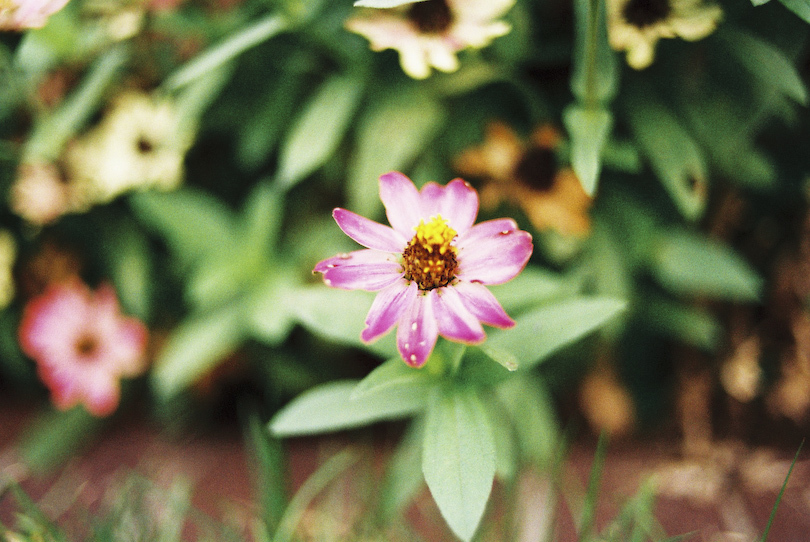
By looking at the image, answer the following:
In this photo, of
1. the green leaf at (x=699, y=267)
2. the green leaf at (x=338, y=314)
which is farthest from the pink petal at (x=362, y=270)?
the green leaf at (x=699, y=267)

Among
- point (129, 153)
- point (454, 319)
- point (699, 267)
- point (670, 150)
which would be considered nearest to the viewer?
point (454, 319)

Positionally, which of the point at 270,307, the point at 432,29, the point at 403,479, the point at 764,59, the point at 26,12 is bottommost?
the point at 403,479

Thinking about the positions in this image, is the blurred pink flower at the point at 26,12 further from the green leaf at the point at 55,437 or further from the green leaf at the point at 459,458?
the green leaf at the point at 55,437

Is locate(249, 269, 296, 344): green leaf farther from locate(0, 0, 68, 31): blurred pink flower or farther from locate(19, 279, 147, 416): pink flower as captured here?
locate(0, 0, 68, 31): blurred pink flower

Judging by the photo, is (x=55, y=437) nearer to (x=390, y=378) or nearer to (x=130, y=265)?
(x=130, y=265)

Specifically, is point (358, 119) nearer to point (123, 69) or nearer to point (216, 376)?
point (123, 69)

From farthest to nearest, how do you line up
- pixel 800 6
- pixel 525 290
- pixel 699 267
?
pixel 699 267 < pixel 525 290 < pixel 800 6

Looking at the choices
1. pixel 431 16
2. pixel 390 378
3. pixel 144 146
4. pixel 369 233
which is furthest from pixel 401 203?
pixel 144 146

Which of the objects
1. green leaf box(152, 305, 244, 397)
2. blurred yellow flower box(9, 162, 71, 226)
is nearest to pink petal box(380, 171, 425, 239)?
green leaf box(152, 305, 244, 397)

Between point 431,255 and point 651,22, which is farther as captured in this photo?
point 651,22
